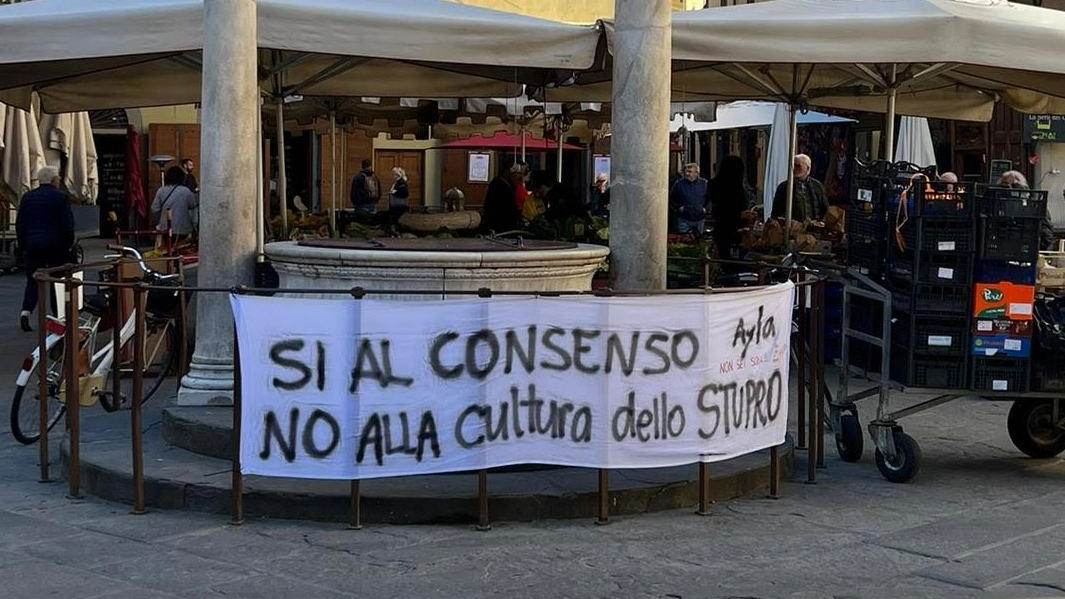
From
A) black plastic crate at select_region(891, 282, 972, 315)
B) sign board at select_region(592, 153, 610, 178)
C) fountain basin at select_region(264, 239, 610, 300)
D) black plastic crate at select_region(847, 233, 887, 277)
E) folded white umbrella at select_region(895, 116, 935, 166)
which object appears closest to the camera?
fountain basin at select_region(264, 239, 610, 300)

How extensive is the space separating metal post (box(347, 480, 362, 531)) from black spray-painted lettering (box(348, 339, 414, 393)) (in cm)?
50

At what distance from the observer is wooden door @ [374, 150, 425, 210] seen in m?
31.1

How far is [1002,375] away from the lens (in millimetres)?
7965

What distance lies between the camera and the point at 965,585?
605cm

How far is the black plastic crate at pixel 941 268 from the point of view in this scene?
7.88m

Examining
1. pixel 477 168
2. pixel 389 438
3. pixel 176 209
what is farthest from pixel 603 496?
pixel 477 168

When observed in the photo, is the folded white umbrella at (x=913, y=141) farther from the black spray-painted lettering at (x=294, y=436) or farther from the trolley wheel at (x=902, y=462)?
the black spray-painted lettering at (x=294, y=436)

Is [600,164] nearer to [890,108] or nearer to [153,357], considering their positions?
[890,108]

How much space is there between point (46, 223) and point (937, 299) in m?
8.98

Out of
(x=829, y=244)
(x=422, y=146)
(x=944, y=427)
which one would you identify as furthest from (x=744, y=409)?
(x=422, y=146)

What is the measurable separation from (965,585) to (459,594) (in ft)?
7.14

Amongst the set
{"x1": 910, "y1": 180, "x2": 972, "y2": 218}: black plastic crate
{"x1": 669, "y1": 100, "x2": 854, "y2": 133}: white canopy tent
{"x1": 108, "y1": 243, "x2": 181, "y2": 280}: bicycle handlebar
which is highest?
{"x1": 669, "y1": 100, "x2": 854, "y2": 133}: white canopy tent

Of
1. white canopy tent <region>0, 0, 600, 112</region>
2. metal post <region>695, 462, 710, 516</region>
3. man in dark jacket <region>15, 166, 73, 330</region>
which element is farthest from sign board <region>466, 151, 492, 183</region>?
metal post <region>695, 462, 710, 516</region>

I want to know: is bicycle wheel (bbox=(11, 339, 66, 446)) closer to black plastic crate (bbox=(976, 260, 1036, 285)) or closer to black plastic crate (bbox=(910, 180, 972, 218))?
black plastic crate (bbox=(910, 180, 972, 218))
